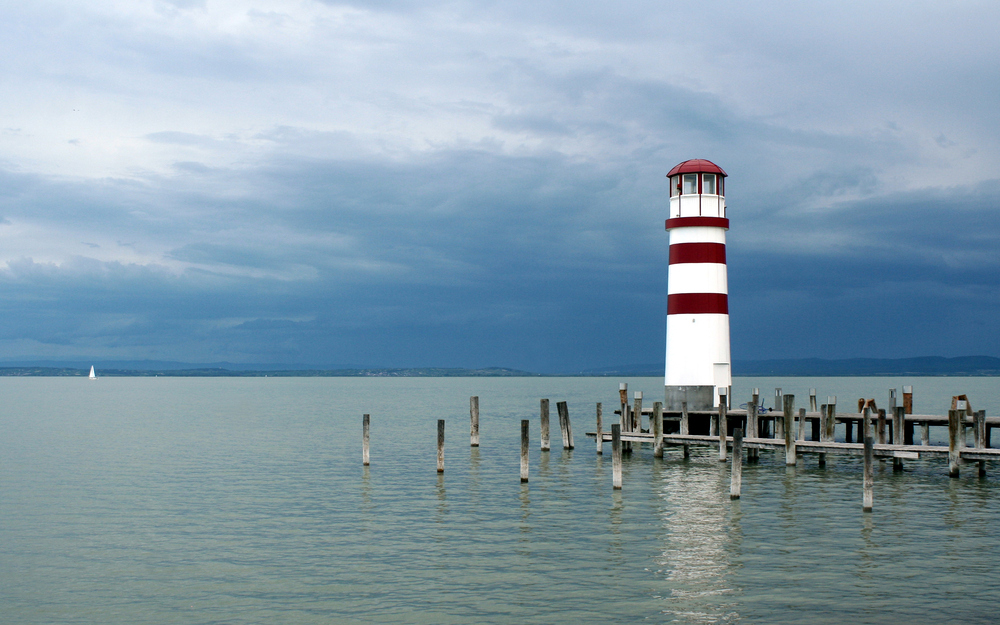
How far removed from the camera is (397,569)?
17625mm

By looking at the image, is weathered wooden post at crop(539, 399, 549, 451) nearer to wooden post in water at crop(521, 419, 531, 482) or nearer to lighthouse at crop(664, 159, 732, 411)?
lighthouse at crop(664, 159, 732, 411)

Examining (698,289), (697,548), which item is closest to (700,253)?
(698,289)

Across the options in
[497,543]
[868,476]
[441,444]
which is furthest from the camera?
[441,444]

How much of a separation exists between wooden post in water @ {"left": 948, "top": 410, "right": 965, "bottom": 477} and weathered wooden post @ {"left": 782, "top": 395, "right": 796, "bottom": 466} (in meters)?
4.59

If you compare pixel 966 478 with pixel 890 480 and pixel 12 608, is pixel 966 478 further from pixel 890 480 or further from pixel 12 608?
pixel 12 608

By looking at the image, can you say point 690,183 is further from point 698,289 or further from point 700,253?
point 698,289

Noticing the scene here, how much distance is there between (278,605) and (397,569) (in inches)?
112

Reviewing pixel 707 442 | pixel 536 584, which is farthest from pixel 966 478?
pixel 536 584

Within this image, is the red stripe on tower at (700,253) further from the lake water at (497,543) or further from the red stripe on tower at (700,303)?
the lake water at (497,543)

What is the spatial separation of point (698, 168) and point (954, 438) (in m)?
12.6

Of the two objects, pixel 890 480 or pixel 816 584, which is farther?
pixel 890 480

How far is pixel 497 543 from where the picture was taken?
64.8 ft

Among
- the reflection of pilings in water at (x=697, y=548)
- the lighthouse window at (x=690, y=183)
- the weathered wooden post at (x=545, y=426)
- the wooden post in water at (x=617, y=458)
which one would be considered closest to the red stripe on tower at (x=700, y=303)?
the lighthouse window at (x=690, y=183)

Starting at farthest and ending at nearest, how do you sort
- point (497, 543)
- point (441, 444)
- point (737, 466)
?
point (441, 444)
point (737, 466)
point (497, 543)
